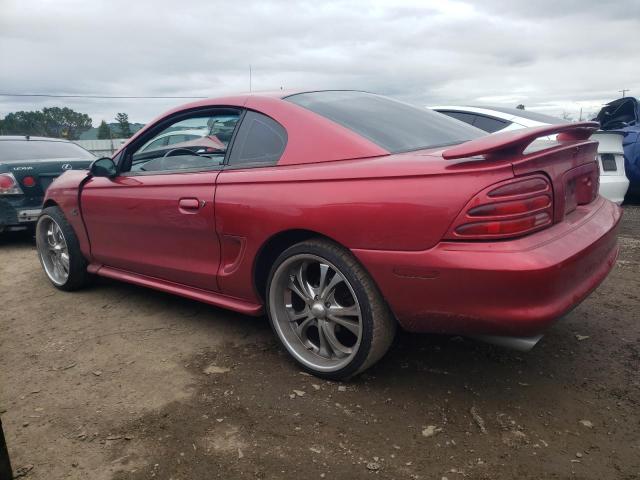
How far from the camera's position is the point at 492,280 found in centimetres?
187

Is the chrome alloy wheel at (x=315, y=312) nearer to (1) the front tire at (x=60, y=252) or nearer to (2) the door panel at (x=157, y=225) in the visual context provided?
(2) the door panel at (x=157, y=225)

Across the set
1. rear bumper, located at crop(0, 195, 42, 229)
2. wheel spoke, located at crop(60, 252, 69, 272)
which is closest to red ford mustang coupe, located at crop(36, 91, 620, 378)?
wheel spoke, located at crop(60, 252, 69, 272)

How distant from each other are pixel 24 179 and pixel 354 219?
4.97 meters

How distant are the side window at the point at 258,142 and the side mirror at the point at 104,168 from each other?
112cm

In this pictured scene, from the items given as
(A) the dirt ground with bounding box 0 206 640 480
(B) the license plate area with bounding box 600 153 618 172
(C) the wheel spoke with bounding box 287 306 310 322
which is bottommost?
(A) the dirt ground with bounding box 0 206 640 480

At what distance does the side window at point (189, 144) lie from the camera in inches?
115

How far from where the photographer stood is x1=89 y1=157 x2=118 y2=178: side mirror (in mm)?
3426

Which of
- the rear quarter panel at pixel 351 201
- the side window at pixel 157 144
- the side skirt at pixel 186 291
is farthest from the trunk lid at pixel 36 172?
the rear quarter panel at pixel 351 201

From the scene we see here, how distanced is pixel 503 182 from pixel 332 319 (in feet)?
Answer: 3.34

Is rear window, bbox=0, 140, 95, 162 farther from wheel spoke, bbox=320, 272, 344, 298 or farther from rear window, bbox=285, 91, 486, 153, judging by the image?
wheel spoke, bbox=320, 272, 344, 298

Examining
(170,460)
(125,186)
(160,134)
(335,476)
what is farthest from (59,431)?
(160,134)

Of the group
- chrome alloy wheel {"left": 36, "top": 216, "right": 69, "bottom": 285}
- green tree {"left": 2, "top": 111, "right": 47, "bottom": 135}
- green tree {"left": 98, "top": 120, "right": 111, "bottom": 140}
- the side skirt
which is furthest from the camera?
green tree {"left": 98, "top": 120, "right": 111, "bottom": 140}

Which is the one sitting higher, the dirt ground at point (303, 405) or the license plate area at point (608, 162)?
the license plate area at point (608, 162)

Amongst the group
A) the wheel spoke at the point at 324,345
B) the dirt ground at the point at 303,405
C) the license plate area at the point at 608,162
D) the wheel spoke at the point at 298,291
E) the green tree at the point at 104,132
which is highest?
the green tree at the point at 104,132
